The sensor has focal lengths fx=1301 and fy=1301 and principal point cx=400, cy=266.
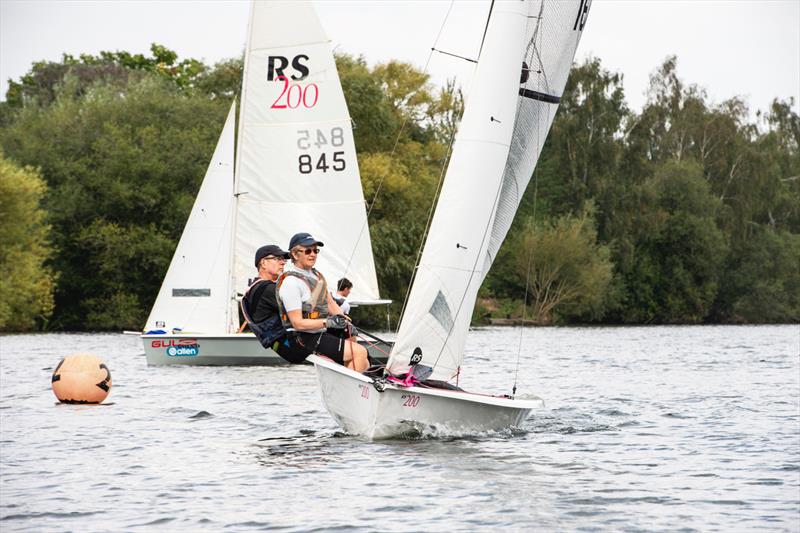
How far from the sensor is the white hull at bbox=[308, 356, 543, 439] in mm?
12289

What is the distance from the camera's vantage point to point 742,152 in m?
65.1

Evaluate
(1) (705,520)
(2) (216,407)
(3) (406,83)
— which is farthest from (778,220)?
(1) (705,520)

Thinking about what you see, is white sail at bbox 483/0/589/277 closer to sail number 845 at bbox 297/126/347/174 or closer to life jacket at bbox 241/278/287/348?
life jacket at bbox 241/278/287/348

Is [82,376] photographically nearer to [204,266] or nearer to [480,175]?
[480,175]

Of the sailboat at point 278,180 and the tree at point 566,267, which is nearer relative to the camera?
the sailboat at point 278,180

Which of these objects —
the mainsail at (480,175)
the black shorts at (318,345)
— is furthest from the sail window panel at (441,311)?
the black shorts at (318,345)

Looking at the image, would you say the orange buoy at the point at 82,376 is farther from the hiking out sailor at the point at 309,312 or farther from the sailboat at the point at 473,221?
the hiking out sailor at the point at 309,312

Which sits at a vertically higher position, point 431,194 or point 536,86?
point 431,194

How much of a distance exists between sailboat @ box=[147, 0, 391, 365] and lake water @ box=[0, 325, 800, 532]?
5.00 m

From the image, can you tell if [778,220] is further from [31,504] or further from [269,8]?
[31,504]

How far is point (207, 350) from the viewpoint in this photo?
24953 mm

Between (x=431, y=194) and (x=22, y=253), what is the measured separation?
1532 cm

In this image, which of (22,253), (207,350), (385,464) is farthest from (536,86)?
(22,253)

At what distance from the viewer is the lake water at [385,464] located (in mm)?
9195
